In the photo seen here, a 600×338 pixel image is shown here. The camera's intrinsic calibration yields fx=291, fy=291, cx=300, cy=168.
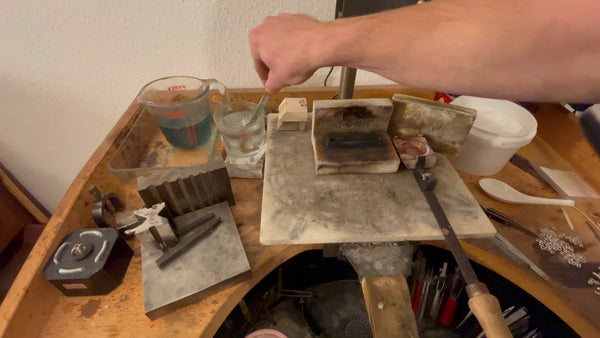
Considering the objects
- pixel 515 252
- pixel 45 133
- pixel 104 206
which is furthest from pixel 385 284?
pixel 45 133

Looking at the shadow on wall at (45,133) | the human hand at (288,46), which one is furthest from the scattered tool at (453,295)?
the shadow on wall at (45,133)

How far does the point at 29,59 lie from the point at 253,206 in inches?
36.2

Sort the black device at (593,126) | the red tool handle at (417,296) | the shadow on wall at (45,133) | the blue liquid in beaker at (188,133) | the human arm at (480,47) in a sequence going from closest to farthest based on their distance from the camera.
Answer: the human arm at (480,47) → the black device at (593,126) → the blue liquid in beaker at (188,133) → the red tool handle at (417,296) → the shadow on wall at (45,133)

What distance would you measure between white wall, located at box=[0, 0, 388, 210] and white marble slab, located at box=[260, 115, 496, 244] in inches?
20.1

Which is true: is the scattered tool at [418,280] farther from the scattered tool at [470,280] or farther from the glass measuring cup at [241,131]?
the glass measuring cup at [241,131]

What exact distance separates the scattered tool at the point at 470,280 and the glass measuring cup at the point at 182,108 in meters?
0.60

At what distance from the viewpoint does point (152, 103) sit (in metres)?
0.78

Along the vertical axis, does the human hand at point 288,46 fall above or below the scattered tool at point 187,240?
above

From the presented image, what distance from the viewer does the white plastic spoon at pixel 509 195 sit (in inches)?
28.8

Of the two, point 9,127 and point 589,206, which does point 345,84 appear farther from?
point 9,127

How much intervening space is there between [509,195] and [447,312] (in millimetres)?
449

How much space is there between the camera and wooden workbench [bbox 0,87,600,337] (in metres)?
0.54

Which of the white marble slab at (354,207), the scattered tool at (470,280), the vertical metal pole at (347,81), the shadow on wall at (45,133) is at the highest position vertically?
the vertical metal pole at (347,81)

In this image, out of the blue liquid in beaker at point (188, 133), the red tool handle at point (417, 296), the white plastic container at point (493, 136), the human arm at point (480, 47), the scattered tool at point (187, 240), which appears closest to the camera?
the human arm at point (480, 47)
